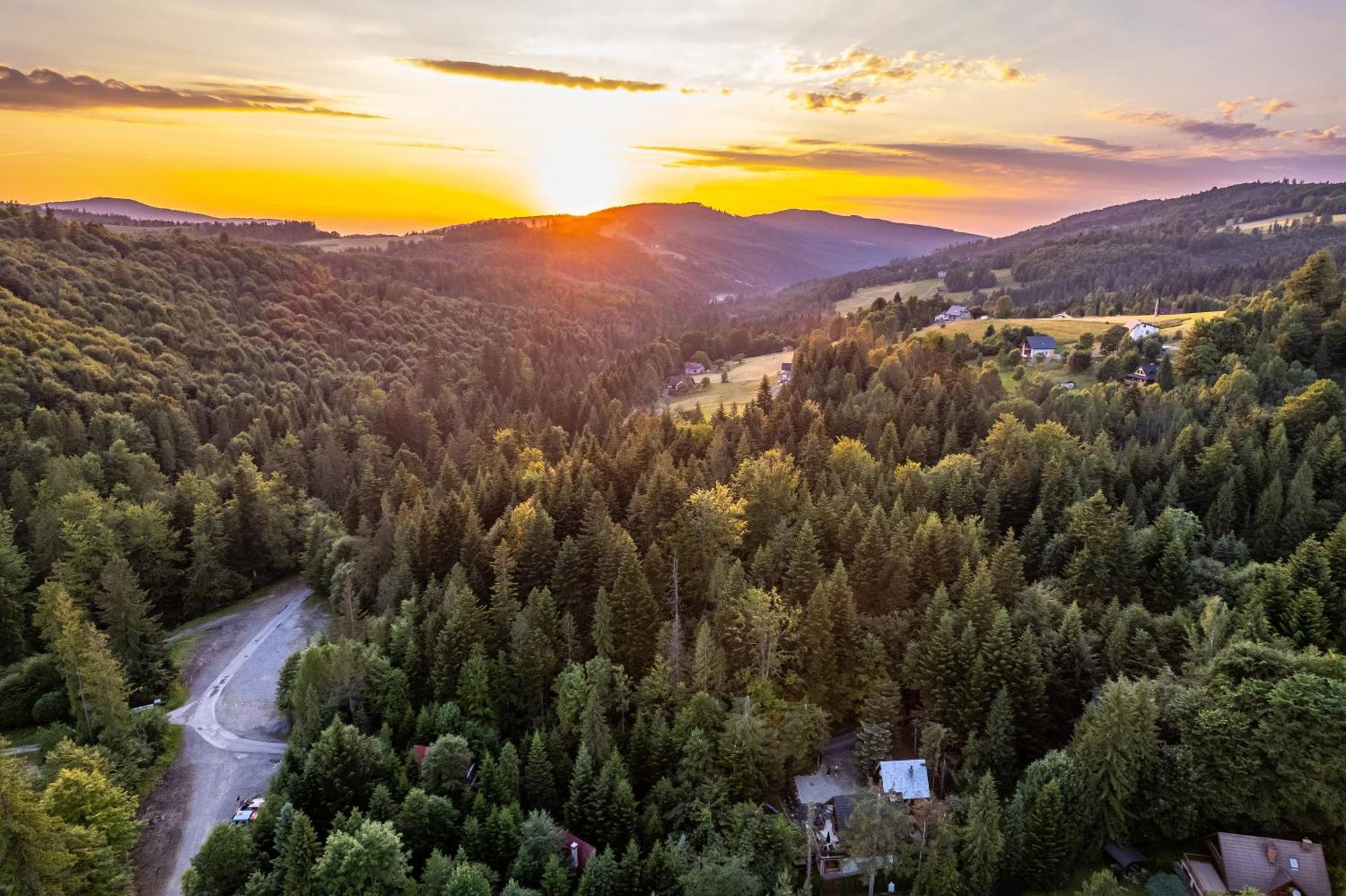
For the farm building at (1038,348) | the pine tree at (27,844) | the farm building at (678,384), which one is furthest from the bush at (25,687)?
the farm building at (1038,348)

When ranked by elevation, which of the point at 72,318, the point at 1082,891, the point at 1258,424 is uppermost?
the point at 72,318

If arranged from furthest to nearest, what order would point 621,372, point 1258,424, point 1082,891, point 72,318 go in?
point 621,372 < point 72,318 < point 1258,424 < point 1082,891

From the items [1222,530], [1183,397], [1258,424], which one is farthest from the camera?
[1183,397]

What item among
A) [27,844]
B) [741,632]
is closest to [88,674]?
[27,844]

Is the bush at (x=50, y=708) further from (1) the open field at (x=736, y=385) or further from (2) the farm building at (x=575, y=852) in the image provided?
(1) the open field at (x=736, y=385)

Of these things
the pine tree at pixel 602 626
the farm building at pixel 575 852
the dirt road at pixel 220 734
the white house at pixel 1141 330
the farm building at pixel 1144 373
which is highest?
the white house at pixel 1141 330

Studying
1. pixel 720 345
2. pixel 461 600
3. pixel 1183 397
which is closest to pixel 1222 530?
pixel 1183 397

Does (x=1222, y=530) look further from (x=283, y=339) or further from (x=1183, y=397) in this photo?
(x=283, y=339)

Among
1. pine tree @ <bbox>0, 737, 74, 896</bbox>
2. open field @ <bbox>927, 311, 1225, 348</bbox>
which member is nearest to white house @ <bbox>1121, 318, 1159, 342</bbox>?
open field @ <bbox>927, 311, 1225, 348</bbox>
